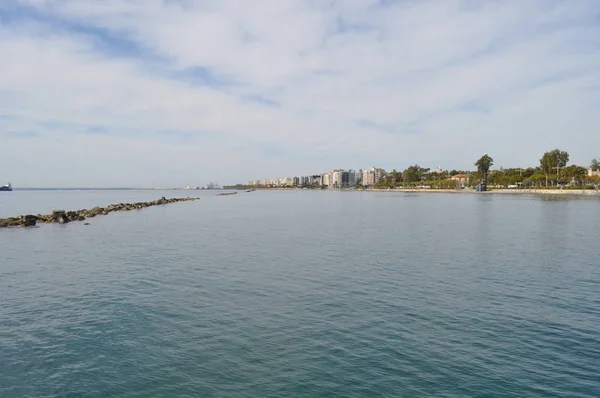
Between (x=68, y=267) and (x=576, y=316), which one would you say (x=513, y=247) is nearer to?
(x=576, y=316)

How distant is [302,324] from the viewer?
48.5ft

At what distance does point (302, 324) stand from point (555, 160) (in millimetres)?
184848

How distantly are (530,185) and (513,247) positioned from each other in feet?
613

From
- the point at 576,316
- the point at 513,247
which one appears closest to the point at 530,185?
the point at 513,247

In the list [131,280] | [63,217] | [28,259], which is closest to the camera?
[131,280]

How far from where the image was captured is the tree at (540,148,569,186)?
546 feet

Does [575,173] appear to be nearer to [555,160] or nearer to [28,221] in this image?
[555,160]

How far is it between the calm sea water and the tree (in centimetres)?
16204

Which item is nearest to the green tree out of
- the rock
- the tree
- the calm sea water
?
the tree

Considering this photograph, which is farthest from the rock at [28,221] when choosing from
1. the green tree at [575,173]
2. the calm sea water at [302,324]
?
the green tree at [575,173]

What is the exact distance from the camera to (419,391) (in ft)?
33.7

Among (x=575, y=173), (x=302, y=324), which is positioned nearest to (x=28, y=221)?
(x=302, y=324)

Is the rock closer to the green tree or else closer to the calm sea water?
the calm sea water

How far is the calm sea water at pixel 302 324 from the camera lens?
35.4ft
